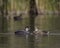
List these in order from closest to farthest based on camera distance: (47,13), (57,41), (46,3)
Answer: (57,41) < (46,3) < (47,13)

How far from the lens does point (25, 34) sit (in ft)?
93.4

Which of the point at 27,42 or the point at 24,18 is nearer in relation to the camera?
the point at 27,42

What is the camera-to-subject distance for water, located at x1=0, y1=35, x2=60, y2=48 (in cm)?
2325

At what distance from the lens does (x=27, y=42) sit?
81.3ft

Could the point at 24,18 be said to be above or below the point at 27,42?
below

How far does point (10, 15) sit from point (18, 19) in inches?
142

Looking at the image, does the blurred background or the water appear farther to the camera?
the blurred background

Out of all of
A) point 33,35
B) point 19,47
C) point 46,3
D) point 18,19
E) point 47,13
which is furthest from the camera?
point 47,13

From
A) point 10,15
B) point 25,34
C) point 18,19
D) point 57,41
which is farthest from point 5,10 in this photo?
point 57,41

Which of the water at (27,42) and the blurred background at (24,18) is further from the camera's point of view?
the blurred background at (24,18)

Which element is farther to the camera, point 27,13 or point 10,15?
point 27,13

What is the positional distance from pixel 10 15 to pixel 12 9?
76 centimetres

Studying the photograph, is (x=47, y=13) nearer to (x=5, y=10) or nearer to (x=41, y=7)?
(x=41, y=7)

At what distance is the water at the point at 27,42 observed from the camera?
23250 millimetres
